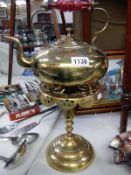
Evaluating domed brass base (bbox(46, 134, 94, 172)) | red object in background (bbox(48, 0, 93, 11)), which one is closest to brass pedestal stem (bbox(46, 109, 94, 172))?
domed brass base (bbox(46, 134, 94, 172))

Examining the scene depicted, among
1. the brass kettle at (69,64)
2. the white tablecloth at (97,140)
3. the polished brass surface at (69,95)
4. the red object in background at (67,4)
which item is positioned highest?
the red object in background at (67,4)

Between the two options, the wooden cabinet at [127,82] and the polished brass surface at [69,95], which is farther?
the wooden cabinet at [127,82]

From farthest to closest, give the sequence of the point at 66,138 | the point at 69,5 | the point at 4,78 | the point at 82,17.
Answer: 1. the point at 4,78
2. the point at 82,17
3. the point at 66,138
4. the point at 69,5

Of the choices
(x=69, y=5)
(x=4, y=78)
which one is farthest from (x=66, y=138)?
(x=4, y=78)

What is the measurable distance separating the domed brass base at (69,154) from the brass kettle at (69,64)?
18cm

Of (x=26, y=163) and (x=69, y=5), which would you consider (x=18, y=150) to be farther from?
(x=69, y=5)

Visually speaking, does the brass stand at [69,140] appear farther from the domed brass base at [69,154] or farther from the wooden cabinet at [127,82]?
the wooden cabinet at [127,82]

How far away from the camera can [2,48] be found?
1.21 metres

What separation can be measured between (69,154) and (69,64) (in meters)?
0.23

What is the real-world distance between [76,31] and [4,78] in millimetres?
518

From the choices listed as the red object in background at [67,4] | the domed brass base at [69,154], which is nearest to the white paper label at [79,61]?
the red object in background at [67,4]

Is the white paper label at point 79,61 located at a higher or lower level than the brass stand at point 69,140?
higher

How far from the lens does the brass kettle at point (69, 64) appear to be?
52 centimetres

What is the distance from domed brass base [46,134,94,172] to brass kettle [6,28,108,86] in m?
0.18
